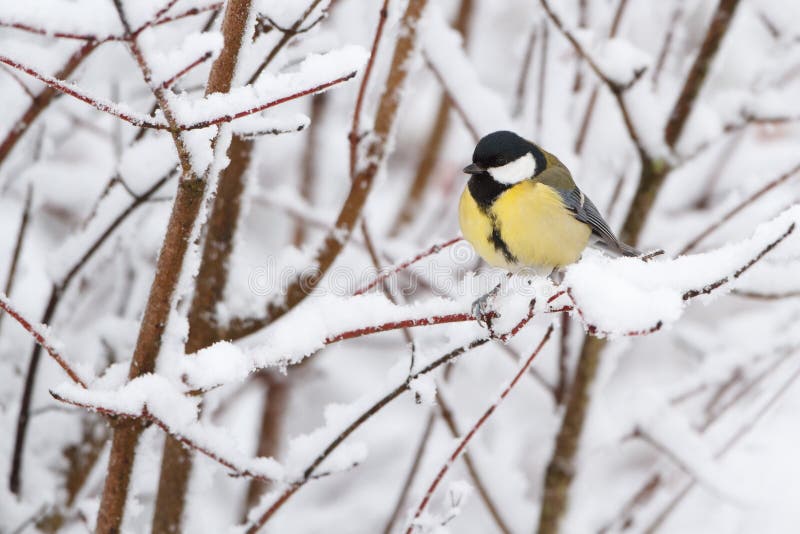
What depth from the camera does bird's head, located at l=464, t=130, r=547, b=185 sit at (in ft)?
5.26

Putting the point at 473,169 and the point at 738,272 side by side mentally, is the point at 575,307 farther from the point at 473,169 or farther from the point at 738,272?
the point at 473,169

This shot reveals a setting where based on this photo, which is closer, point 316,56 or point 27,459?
point 316,56

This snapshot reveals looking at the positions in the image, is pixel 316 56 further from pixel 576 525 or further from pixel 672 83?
pixel 672 83

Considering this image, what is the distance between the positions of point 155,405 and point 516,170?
1084 millimetres

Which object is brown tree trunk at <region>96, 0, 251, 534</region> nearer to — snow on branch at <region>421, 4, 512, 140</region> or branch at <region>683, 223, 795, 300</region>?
branch at <region>683, 223, 795, 300</region>

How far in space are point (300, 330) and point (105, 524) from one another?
31cm

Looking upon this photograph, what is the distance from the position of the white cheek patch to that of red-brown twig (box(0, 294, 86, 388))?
1029mm

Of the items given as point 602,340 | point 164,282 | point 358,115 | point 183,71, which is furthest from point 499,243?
point 183,71

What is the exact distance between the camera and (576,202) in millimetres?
1761

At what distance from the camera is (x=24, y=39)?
4.86 feet

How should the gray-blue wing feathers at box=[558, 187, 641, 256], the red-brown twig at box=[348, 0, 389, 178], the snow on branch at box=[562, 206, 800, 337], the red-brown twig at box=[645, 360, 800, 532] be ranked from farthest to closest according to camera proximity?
the gray-blue wing feathers at box=[558, 187, 641, 256] < the red-brown twig at box=[645, 360, 800, 532] < the red-brown twig at box=[348, 0, 389, 178] < the snow on branch at box=[562, 206, 800, 337]

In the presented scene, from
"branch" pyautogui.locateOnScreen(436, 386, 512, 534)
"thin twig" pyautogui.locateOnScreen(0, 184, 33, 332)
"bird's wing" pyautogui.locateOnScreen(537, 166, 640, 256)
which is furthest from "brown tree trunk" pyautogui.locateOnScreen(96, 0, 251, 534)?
"bird's wing" pyautogui.locateOnScreen(537, 166, 640, 256)

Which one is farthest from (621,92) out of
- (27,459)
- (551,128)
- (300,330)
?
(27,459)

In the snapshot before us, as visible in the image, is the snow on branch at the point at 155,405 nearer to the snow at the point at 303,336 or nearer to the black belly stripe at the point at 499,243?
the snow at the point at 303,336
